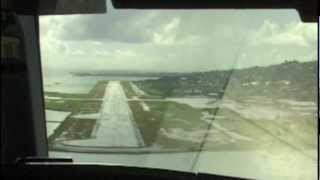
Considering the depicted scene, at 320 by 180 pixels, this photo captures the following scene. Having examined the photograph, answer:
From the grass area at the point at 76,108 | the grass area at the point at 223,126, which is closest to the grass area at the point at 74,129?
the grass area at the point at 76,108

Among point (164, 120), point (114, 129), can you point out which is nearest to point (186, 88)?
point (164, 120)

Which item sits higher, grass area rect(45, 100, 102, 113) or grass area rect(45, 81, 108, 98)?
grass area rect(45, 81, 108, 98)

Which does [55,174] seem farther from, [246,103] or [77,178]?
[246,103]

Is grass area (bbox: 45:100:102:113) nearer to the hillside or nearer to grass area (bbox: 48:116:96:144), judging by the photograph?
grass area (bbox: 48:116:96:144)

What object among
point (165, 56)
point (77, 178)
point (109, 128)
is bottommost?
point (77, 178)

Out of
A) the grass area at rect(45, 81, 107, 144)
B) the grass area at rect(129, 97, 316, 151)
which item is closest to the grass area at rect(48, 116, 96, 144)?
the grass area at rect(45, 81, 107, 144)

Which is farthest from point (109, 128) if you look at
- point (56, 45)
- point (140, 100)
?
point (56, 45)

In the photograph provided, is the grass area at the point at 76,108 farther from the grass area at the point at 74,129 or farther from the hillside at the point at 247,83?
the hillside at the point at 247,83
